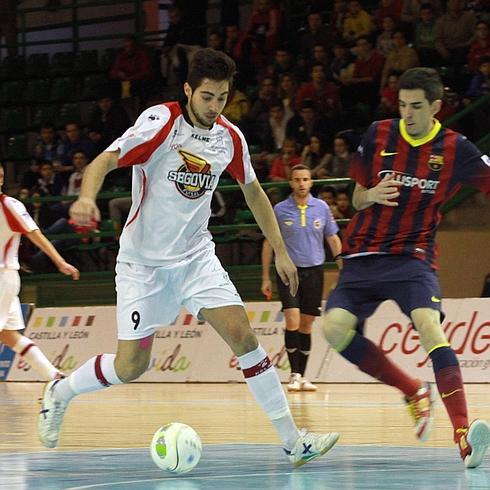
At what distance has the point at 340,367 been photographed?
45.3ft

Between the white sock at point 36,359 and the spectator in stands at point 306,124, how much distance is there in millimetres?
5667

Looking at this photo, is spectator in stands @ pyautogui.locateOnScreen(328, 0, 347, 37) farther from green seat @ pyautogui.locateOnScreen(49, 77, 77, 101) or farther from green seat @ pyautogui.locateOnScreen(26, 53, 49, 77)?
green seat @ pyautogui.locateOnScreen(26, 53, 49, 77)

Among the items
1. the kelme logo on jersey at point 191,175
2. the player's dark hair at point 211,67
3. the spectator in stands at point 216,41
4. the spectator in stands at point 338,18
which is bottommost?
the spectator in stands at point 216,41

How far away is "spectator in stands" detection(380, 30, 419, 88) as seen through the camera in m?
16.5

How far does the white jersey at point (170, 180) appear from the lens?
6.25m

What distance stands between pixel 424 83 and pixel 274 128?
1090cm

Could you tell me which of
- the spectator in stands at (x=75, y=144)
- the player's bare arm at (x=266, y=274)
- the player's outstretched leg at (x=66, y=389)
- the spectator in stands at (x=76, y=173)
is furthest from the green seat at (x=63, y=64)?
the player's outstretched leg at (x=66, y=389)

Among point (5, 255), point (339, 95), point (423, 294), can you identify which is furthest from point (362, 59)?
point (423, 294)

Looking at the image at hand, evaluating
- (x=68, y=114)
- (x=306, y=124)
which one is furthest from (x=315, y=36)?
(x=68, y=114)

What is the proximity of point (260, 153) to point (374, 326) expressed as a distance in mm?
4291

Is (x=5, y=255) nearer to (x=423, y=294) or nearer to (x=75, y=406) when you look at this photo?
(x=75, y=406)

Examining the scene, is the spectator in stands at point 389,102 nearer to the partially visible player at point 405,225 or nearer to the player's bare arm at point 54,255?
the player's bare arm at point 54,255

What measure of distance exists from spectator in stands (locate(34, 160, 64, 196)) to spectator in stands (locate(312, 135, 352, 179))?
4.57 m

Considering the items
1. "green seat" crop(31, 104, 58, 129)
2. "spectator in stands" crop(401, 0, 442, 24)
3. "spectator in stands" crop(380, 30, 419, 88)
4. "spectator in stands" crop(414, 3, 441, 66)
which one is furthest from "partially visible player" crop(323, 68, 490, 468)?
"green seat" crop(31, 104, 58, 129)
